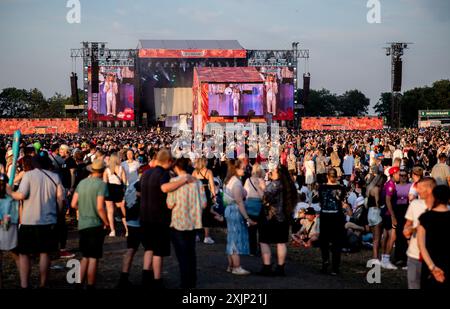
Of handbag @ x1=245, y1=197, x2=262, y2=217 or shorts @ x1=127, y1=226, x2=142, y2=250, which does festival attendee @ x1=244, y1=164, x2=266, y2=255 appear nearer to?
handbag @ x1=245, y1=197, x2=262, y2=217

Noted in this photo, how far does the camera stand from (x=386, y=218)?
9695mm

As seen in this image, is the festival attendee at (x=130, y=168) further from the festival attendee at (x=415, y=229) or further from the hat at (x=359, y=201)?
the festival attendee at (x=415, y=229)

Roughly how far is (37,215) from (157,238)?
4.23ft

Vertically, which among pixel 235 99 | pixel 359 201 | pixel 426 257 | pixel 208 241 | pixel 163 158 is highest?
pixel 235 99

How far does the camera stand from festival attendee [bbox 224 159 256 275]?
8.89m

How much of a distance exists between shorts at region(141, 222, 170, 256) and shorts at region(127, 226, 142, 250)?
452 millimetres

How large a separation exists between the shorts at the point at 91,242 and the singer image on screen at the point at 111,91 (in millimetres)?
51712

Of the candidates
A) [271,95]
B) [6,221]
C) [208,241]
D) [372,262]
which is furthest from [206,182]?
[271,95]

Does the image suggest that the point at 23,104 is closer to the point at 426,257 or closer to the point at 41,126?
the point at 41,126

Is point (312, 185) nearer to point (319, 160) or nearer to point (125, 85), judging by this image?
point (319, 160)

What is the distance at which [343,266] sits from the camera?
10070 millimetres

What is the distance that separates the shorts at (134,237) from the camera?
26.5 feet

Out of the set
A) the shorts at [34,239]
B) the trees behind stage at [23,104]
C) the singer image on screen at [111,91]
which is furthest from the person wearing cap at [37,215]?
the trees behind stage at [23,104]
